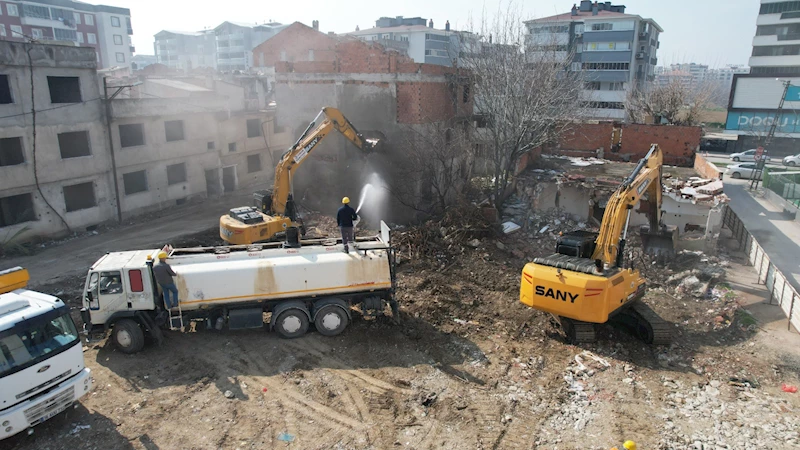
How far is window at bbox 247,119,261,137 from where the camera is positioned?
2783 centimetres

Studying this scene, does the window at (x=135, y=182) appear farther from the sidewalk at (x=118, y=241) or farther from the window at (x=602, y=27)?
the window at (x=602, y=27)

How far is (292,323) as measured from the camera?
10.8 m

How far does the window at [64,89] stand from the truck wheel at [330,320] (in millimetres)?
15016

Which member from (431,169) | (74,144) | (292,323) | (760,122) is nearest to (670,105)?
(760,122)

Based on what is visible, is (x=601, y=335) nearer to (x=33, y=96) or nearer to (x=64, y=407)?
(x=64, y=407)

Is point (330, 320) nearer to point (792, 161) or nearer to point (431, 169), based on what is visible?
point (431, 169)

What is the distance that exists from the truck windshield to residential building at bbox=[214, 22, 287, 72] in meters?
77.0

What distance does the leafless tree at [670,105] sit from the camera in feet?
102

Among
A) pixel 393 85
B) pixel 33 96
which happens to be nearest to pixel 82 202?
pixel 33 96

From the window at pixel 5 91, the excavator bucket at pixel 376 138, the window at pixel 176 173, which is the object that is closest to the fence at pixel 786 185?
the excavator bucket at pixel 376 138

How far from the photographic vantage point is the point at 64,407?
7914 millimetres

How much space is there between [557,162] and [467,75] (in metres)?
5.99

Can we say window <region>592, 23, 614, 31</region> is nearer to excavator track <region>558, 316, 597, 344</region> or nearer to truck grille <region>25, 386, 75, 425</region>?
excavator track <region>558, 316, 597, 344</region>

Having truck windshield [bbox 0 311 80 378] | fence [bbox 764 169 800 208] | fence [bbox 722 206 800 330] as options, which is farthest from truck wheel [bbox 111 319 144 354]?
fence [bbox 764 169 800 208]
